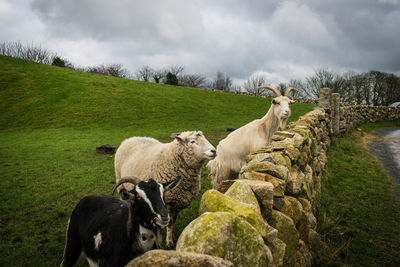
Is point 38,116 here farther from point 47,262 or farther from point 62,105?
point 47,262

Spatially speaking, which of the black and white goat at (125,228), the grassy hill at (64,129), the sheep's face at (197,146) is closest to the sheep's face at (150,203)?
the black and white goat at (125,228)

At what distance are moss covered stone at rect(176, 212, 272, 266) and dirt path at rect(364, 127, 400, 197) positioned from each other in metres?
7.08

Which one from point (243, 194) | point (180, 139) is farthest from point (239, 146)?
point (243, 194)

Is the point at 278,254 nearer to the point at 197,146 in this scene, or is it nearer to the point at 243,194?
the point at 243,194

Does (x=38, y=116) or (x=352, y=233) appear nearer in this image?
(x=352, y=233)

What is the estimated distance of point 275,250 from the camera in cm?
214

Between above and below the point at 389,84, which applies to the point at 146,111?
below

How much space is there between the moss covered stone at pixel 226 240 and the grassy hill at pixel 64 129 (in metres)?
3.40

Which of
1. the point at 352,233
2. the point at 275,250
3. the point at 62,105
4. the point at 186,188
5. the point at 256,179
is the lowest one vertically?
the point at 352,233

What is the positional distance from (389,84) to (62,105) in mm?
48263

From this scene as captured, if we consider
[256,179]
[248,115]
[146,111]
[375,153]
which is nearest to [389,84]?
[248,115]

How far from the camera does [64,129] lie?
720 inches

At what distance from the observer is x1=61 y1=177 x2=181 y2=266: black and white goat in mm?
2572

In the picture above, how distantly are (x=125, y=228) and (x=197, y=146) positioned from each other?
7.23 feet
